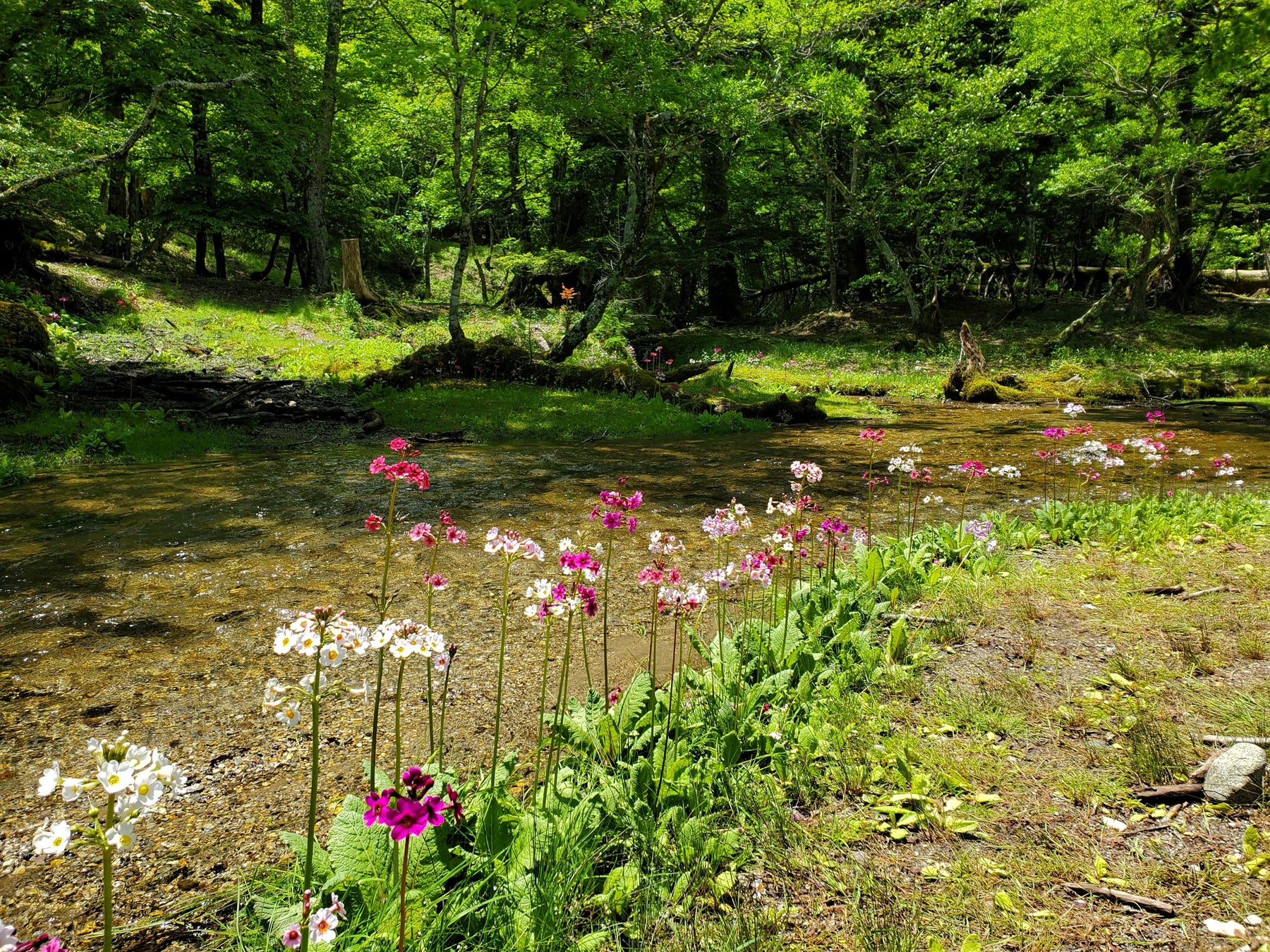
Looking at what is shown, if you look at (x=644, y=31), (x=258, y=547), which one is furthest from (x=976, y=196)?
(x=258, y=547)

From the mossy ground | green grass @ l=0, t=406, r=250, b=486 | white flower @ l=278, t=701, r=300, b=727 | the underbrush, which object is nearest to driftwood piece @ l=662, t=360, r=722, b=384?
green grass @ l=0, t=406, r=250, b=486

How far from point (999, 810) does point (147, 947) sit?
306cm

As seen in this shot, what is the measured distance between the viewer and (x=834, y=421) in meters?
14.8

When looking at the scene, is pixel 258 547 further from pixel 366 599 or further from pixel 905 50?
pixel 905 50

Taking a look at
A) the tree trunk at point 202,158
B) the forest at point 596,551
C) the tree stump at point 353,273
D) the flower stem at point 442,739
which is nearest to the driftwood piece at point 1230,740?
the forest at point 596,551

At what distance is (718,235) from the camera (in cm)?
2755

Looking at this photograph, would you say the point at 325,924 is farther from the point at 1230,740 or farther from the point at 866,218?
the point at 866,218

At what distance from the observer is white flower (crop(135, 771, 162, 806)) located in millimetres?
1252

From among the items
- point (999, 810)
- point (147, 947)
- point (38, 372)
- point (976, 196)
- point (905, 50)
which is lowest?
point (147, 947)

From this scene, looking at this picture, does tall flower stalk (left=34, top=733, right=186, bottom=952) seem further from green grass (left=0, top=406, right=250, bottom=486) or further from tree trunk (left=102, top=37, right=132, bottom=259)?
tree trunk (left=102, top=37, right=132, bottom=259)

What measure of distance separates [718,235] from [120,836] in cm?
2874

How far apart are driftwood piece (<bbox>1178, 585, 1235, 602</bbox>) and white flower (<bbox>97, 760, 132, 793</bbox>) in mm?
A: 5571

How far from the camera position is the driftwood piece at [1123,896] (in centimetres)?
210

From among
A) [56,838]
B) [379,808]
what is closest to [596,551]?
[379,808]
